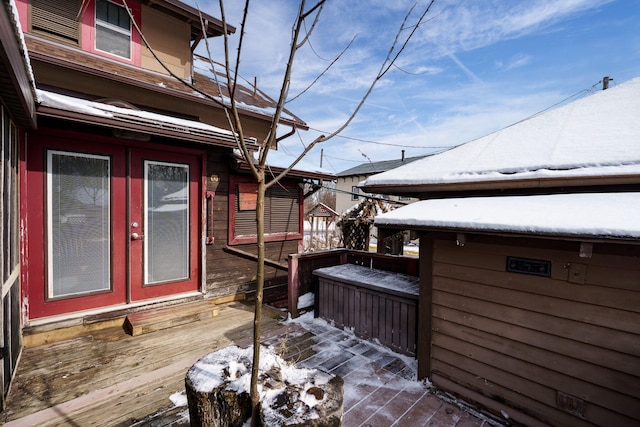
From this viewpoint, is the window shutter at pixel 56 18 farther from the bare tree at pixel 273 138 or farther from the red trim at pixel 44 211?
the bare tree at pixel 273 138

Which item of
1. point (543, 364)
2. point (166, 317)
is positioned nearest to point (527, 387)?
point (543, 364)

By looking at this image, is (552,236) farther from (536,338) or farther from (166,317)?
(166,317)

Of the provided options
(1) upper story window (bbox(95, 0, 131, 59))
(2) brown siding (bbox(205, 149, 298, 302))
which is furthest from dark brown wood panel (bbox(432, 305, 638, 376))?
(1) upper story window (bbox(95, 0, 131, 59))

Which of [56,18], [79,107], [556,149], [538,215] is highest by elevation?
[56,18]

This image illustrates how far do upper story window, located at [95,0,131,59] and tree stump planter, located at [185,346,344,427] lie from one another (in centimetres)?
596

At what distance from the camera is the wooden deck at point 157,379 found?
2590mm

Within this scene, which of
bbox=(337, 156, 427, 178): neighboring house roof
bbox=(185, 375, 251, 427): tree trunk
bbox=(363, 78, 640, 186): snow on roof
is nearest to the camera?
bbox=(185, 375, 251, 427): tree trunk

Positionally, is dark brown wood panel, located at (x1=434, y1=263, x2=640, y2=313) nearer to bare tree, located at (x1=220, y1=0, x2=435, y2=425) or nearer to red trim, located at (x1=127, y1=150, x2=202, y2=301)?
bare tree, located at (x1=220, y1=0, x2=435, y2=425)

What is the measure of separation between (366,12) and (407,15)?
0.59 m

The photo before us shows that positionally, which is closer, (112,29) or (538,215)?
(538,215)

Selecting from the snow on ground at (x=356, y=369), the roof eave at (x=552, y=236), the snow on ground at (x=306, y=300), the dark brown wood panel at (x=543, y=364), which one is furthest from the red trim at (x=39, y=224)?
the dark brown wood panel at (x=543, y=364)

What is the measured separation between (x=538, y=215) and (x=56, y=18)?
727 centimetres

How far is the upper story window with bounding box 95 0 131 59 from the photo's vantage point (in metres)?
5.17

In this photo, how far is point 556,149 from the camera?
9.50ft
